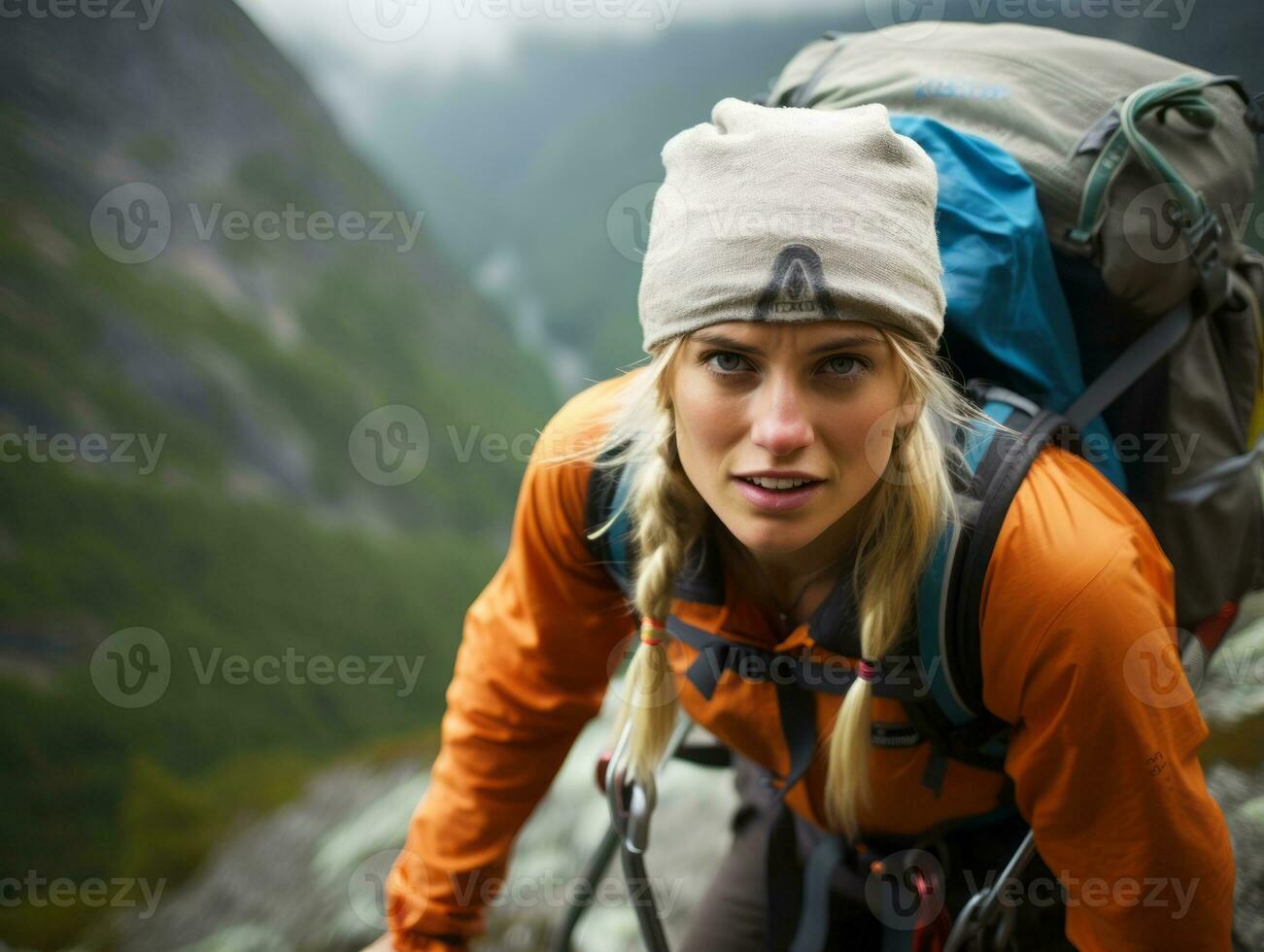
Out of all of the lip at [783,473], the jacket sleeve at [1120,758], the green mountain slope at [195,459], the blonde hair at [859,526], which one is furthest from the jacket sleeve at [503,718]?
the green mountain slope at [195,459]

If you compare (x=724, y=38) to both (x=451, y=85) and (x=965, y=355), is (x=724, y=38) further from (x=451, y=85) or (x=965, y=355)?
(x=965, y=355)

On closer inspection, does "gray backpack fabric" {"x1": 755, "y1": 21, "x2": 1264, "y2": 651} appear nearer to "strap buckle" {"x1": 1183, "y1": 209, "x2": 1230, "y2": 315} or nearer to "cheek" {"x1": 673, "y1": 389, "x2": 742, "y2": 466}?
"strap buckle" {"x1": 1183, "y1": 209, "x2": 1230, "y2": 315}

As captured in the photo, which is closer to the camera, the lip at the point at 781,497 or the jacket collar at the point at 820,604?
the lip at the point at 781,497

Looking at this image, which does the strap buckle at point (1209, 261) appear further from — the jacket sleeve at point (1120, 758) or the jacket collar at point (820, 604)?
the jacket collar at point (820, 604)

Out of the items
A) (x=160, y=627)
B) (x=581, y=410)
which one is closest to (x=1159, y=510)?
(x=581, y=410)

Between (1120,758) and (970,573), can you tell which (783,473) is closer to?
(970,573)

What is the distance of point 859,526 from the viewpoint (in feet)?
3.95

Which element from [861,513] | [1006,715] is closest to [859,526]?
[861,513]

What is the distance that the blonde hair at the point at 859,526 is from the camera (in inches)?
42.7

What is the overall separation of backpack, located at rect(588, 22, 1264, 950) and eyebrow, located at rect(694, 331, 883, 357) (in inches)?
8.9

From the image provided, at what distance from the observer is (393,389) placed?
12.9 ft

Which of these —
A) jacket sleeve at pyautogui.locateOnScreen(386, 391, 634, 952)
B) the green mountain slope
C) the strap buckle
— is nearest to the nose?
jacket sleeve at pyautogui.locateOnScreen(386, 391, 634, 952)

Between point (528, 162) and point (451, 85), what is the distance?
1.81 ft

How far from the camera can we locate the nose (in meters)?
1.00
